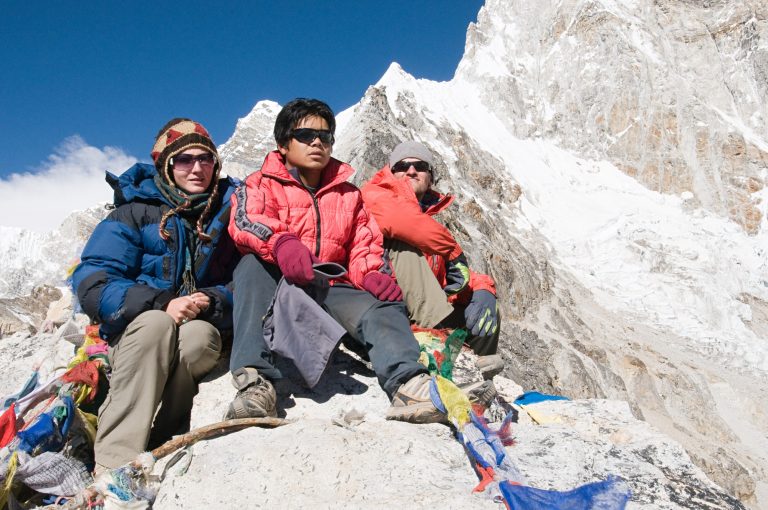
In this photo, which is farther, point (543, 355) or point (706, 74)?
point (706, 74)

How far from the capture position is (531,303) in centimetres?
2359

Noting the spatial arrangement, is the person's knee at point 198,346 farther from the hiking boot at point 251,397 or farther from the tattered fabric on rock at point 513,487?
the tattered fabric on rock at point 513,487

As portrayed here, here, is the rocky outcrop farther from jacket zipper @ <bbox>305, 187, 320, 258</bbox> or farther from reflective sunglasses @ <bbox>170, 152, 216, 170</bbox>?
reflective sunglasses @ <bbox>170, 152, 216, 170</bbox>

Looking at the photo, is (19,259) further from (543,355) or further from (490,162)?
(543,355)

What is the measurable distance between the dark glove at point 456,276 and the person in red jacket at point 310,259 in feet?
2.68

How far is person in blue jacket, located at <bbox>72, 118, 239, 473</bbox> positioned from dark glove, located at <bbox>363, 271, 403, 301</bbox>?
929mm

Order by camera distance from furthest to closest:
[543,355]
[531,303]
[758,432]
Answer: [531,303]
[758,432]
[543,355]

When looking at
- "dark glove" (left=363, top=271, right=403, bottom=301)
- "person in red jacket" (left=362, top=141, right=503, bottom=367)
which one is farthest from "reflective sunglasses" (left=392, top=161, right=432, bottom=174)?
"dark glove" (left=363, top=271, right=403, bottom=301)

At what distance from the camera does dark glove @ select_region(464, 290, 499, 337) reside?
4125 mm

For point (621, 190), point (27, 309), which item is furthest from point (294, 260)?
point (621, 190)

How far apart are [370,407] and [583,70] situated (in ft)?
184

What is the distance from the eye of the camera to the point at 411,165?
4480 mm

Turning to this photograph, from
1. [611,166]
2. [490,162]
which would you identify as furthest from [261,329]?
[611,166]

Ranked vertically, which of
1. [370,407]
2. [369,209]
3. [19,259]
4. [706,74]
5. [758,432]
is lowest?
[758,432]
